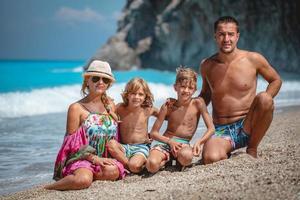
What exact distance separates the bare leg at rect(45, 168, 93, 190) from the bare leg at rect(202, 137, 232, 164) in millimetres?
1244

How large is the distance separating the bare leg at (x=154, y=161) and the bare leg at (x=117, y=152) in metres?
0.26

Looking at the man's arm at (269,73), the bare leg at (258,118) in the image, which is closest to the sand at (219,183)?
the bare leg at (258,118)

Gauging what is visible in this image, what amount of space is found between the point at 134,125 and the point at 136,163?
444mm

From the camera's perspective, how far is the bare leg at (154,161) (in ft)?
14.0

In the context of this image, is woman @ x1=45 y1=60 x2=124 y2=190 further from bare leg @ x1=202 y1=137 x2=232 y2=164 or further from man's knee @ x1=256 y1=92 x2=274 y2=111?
man's knee @ x1=256 y1=92 x2=274 y2=111

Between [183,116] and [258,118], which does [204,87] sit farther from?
[258,118]

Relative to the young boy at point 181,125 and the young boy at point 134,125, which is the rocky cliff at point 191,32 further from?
the young boy at point 134,125

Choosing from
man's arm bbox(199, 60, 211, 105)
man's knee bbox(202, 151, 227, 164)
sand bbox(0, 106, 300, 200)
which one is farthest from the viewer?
man's arm bbox(199, 60, 211, 105)

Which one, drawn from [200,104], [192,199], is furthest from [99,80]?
[192,199]

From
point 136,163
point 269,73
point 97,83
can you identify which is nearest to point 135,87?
point 97,83

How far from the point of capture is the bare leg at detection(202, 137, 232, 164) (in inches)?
175

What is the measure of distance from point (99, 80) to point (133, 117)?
574 mm

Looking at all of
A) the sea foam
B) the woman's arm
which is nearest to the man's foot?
the woman's arm

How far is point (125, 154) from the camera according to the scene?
448cm
